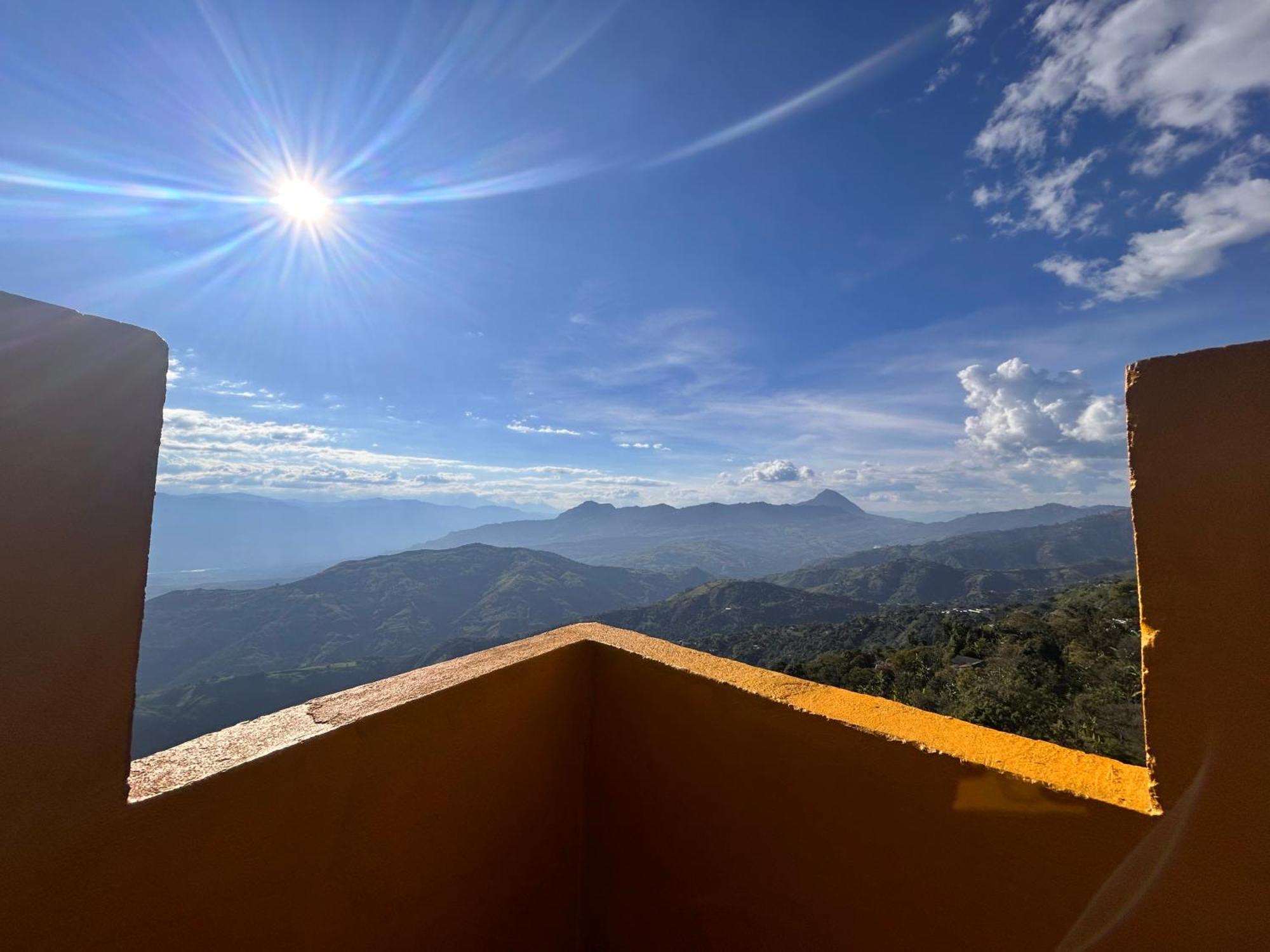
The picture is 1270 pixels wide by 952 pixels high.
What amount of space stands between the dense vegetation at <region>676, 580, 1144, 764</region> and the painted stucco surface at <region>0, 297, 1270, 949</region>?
12.0 metres

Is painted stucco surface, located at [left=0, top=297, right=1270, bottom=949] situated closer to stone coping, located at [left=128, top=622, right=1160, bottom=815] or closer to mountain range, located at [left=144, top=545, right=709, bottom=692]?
stone coping, located at [left=128, top=622, right=1160, bottom=815]

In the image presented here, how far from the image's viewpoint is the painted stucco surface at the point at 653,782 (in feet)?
2.80

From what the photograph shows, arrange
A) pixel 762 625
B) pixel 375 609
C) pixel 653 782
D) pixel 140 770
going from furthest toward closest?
pixel 375 609 < pixel 762 625 < pixel 653 782 < pixel 140 770

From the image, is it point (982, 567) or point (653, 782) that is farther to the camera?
point (982, 567)

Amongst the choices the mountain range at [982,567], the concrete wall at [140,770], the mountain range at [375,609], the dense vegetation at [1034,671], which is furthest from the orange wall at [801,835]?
the mountain range at [375,609]

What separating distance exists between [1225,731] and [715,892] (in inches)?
49.0

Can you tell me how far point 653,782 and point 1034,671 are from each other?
1221 inches

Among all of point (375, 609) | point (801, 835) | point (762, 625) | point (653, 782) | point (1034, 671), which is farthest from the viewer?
point (375, 609)

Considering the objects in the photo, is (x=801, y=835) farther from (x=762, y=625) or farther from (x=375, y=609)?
(x=375, y=609)

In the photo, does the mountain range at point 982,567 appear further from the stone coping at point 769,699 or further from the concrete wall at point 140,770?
the concrete wall at point 140,770

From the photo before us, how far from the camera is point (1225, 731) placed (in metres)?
0.91

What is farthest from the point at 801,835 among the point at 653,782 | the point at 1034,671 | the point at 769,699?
the point at 1034,671

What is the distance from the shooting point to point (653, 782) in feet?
5.65

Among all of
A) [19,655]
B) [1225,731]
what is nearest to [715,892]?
[1225,731]
